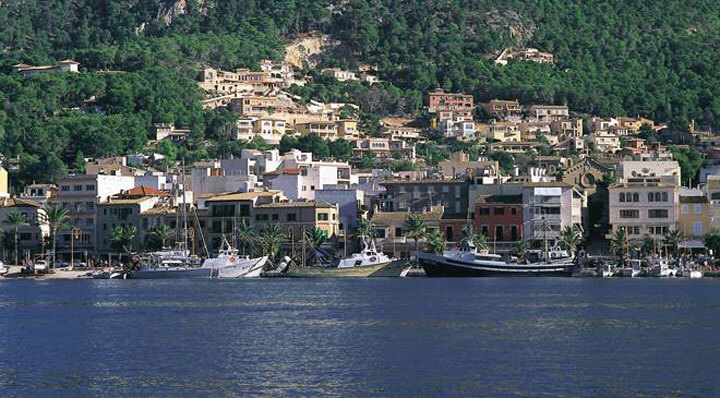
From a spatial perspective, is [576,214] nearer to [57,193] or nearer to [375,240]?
[375,240]

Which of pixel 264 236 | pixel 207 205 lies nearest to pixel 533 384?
pixel 264 236

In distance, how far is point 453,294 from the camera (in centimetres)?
9006

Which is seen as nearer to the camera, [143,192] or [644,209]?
[644,209]

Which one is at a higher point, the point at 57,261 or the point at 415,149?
the point at 415,149

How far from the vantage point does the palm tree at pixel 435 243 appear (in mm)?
120750

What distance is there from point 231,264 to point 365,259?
9.29m

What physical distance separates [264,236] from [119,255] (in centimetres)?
1399

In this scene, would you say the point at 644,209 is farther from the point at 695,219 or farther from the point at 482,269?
the point at 482,269

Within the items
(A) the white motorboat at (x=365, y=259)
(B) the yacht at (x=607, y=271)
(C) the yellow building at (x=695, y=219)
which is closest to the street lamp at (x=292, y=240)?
(A) the white motorboat at (x=365, y=259)

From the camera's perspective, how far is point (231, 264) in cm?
11700

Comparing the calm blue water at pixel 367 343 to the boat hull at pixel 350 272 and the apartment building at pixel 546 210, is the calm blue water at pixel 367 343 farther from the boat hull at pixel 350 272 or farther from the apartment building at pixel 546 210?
the apartment building at pixel 546 210

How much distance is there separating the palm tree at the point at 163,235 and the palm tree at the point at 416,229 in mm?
17675

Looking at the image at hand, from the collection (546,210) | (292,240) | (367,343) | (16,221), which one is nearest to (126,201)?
(16,221)

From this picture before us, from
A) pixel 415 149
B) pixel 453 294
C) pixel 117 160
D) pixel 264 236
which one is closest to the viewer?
pixel 453 294
